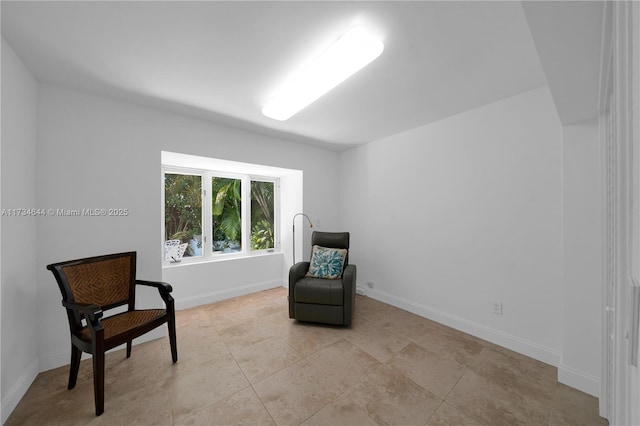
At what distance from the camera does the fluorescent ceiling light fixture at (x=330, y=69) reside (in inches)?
57.3

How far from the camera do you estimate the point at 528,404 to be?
159 centimetres

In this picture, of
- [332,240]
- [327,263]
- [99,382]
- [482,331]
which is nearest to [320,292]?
[327,263]

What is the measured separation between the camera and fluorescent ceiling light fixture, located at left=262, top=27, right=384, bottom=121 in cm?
146

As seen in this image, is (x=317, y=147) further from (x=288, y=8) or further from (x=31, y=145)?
(x=31, y=145)

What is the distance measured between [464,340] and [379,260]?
1349mm

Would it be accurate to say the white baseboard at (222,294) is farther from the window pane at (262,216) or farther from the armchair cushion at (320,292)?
the armchair cushion at (320,292)

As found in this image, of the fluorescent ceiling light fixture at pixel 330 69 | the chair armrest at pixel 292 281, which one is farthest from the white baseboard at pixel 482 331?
the fluorescent ceiling light fixture at pixel 330 69

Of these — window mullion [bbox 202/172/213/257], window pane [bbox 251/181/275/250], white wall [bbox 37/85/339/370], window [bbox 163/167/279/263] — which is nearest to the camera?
white wall [bbox 37/85/339/370]

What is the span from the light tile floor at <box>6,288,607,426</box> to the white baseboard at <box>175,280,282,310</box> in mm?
664

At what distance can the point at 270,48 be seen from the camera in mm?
1564

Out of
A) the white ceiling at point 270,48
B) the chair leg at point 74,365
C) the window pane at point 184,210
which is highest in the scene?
the white ceiling at point 270,48

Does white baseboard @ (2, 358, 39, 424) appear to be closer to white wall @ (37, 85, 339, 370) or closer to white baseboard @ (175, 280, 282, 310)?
white wall @ (37, 85, 339, 370)

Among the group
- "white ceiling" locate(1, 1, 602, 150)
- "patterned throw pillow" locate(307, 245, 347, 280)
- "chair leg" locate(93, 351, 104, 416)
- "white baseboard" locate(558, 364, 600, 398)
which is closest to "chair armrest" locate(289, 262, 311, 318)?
"patterned throw pillow" locate(307, 245, 347, 280)

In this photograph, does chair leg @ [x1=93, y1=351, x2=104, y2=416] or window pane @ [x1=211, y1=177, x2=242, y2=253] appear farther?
window pane @ [x1=211, y1=177, x2=242, y2=253]
